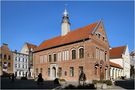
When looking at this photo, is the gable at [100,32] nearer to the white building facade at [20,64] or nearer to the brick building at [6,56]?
the brick building at [6,56]

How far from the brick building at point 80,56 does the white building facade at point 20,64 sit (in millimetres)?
25052

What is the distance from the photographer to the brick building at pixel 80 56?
4362cm

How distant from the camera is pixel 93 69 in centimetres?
4275

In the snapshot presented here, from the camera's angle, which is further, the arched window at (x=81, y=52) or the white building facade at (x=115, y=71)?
the white building facade at (x=115, y=71)

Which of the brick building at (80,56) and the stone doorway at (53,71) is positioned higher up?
the brick building at (80,56)

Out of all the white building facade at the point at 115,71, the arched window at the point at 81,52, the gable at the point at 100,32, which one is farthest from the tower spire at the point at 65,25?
the white building facade at the point at 115,71

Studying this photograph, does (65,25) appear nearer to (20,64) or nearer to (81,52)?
(81,52)

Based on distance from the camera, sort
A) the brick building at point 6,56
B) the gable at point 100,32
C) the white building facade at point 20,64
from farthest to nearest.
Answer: the white building facade at point 20,64, the brick building at point 6,56, the gable at point 100,32

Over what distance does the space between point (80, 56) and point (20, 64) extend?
132 ft

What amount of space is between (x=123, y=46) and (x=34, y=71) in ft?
111

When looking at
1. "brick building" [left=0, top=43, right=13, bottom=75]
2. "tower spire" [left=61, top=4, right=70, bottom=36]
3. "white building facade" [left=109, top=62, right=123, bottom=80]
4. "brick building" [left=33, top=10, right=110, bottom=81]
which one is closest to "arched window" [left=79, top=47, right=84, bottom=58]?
"brick building" [left=33, top=10, right=110, bottom=81]

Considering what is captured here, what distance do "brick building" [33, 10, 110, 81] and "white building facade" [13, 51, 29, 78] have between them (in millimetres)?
25052

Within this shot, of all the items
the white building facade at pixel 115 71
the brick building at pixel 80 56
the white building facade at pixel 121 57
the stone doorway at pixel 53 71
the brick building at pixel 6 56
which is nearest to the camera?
the brick building at pixel 80 56

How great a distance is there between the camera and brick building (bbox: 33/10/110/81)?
4362 centimetres
